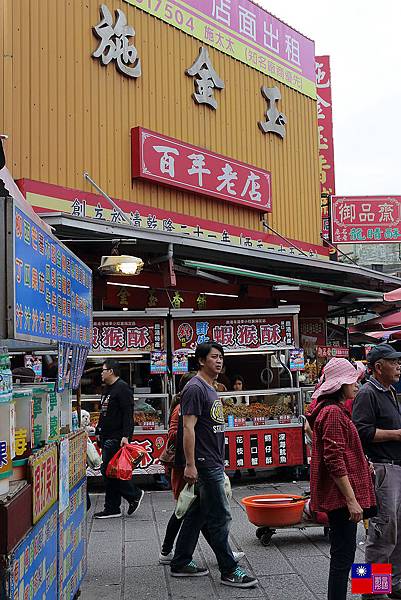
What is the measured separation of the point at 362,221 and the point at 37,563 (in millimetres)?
15925

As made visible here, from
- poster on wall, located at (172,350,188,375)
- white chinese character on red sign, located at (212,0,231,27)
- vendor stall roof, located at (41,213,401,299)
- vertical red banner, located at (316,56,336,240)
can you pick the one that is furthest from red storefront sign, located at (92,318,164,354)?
vertical red banner, located at (316,56,336,240)

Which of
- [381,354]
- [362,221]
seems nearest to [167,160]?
[362,221]

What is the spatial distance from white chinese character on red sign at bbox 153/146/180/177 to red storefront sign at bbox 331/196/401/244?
6529 mm

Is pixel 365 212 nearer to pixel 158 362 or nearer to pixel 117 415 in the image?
pixel 158 362

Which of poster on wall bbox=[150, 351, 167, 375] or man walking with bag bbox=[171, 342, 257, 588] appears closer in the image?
man walking with bag bbox=[171, 342, 257, 588]

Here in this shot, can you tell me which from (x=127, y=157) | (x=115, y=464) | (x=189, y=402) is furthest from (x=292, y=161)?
(x=189, y=402)

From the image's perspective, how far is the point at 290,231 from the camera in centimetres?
1642

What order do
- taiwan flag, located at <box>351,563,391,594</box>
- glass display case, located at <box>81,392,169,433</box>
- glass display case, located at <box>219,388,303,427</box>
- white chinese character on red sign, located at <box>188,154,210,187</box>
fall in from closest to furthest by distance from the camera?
taiwan flag, located at <box>351,563,391,594</box> → glass display case, located at <box>81,392,169,433</box> → glass display case, located at <box>219,388,303,427</box> → white chinese character on red sign, located at <box>188,154,210,187</box>

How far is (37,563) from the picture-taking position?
3609 millimetres

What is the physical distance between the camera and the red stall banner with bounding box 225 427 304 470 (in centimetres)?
1053

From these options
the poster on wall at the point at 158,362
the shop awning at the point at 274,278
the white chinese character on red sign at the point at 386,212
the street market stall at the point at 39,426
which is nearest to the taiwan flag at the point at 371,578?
the street market stall at the point at 39,426

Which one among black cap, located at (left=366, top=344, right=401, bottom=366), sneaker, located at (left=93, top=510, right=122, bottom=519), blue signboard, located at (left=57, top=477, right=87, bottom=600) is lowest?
sneaker, located at (left=93, top=510, right=122, bottom=519)

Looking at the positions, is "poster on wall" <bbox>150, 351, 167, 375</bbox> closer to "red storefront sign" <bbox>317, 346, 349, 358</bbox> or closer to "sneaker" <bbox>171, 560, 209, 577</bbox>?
"red storefront sign" <bbox>317, 346, 349, 358</bbox>

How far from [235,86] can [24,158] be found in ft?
19.9
